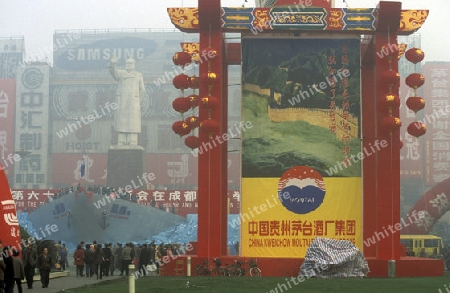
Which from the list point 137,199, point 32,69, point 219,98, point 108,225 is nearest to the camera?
point 219,98

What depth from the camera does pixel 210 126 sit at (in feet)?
73.6

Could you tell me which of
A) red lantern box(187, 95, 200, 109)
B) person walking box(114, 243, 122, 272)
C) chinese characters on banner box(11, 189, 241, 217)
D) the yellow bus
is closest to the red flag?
red lantern box(187, 95, 200, 109)

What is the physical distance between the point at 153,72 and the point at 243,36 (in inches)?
2081

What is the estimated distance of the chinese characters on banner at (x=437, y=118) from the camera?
64.1 metres

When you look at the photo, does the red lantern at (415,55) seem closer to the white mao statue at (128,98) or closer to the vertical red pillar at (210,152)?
the vertical red pillar at (210,152)

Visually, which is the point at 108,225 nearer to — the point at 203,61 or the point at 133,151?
Answer: the point at 133,151

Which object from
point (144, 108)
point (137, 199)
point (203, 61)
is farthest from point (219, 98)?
point (144, 108)

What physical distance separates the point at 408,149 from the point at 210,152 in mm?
45511

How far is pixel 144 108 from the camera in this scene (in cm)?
7575

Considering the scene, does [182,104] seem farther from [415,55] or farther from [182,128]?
[415,55]

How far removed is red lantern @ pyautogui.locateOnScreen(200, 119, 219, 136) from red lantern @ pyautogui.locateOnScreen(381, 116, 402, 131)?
456 centimetres

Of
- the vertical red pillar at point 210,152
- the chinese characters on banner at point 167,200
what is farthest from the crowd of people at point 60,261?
the chinese characters on banner at point 167,200

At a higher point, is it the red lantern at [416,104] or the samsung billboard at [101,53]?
the samsung billboard at [101,53]

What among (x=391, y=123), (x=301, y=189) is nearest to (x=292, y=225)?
(x=301, y=189)
